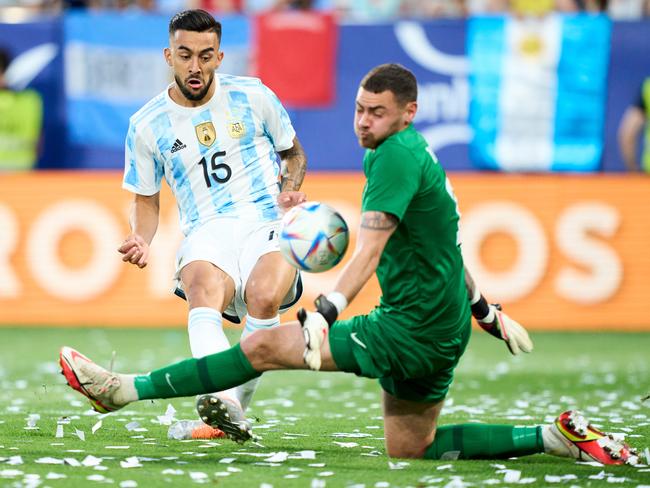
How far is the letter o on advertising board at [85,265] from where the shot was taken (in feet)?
48.9

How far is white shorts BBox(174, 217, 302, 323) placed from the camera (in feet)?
24.0

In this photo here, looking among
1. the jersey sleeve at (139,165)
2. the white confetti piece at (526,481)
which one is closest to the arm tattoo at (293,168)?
the jersey sleeve at (139,165)

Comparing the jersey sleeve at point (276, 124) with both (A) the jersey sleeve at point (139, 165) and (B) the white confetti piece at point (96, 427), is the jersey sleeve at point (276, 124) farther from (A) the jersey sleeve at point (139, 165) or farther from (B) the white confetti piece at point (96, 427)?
(B) the white confetti piece at point (96, 427)

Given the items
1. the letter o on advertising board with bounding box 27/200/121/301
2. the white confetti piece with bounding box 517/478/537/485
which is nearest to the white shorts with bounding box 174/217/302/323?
the white confetti piece with bounding box 517/478/537/485

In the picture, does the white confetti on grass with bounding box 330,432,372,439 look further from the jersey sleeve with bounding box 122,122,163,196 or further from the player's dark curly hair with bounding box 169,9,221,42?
the player's dark curly hair with bounding box 169,9,221,42

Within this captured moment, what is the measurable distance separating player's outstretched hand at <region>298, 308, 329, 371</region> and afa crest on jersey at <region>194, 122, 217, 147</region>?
2283mm

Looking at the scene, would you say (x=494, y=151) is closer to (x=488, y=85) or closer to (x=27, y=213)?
(x=488, y=85)

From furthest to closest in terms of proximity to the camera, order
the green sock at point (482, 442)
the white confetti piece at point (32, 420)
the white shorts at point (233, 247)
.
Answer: the white confetti piece at point (32, 420)
the white shorts at point (233, 247)
the green sock at point (482, 442)

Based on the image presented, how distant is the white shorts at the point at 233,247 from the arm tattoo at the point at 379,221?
166cm

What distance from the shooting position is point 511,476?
18.9 feet

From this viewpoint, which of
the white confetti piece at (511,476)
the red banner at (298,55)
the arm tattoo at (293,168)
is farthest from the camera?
the red banner at (298,55)

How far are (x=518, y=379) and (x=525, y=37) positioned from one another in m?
5.48

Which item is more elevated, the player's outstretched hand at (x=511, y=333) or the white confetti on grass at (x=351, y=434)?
the player's outstretched hand at (x=511, y=333)

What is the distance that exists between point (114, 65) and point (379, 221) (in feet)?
33.1
